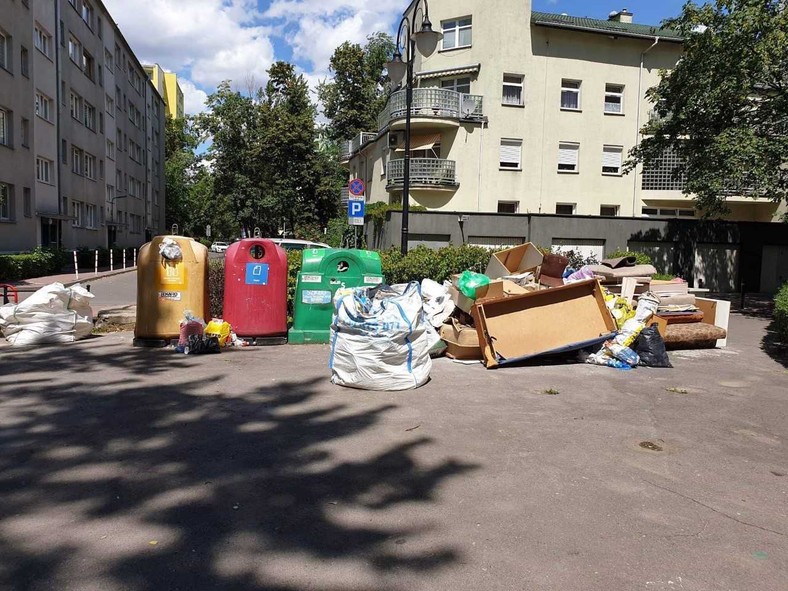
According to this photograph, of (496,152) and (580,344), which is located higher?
(496,152)

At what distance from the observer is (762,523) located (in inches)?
143

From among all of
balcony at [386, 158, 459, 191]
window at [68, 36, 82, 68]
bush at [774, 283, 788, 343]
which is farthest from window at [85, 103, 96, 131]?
bush at [774, 283, 788, 343]

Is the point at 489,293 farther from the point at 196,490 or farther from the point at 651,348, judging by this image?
the point at 196,490

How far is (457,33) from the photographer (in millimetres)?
27094

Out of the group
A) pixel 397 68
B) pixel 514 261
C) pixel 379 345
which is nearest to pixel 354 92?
pixel 397 68

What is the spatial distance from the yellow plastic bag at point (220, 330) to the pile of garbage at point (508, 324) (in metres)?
1.86

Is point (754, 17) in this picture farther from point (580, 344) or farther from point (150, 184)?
point (150, 184)

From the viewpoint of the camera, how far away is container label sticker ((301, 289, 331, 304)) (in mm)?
8852

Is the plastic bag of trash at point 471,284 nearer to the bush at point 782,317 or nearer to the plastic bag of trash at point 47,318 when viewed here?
the bush at point 782,317

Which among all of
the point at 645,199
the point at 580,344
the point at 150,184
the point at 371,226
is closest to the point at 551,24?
the point at 645,199

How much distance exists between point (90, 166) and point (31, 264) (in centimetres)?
1529

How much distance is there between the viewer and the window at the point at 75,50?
3150 cm

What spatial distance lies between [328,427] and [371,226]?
21.2 m

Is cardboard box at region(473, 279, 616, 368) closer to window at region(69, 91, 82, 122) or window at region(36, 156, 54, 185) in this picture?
window at region(36, 156, 54, 185)
